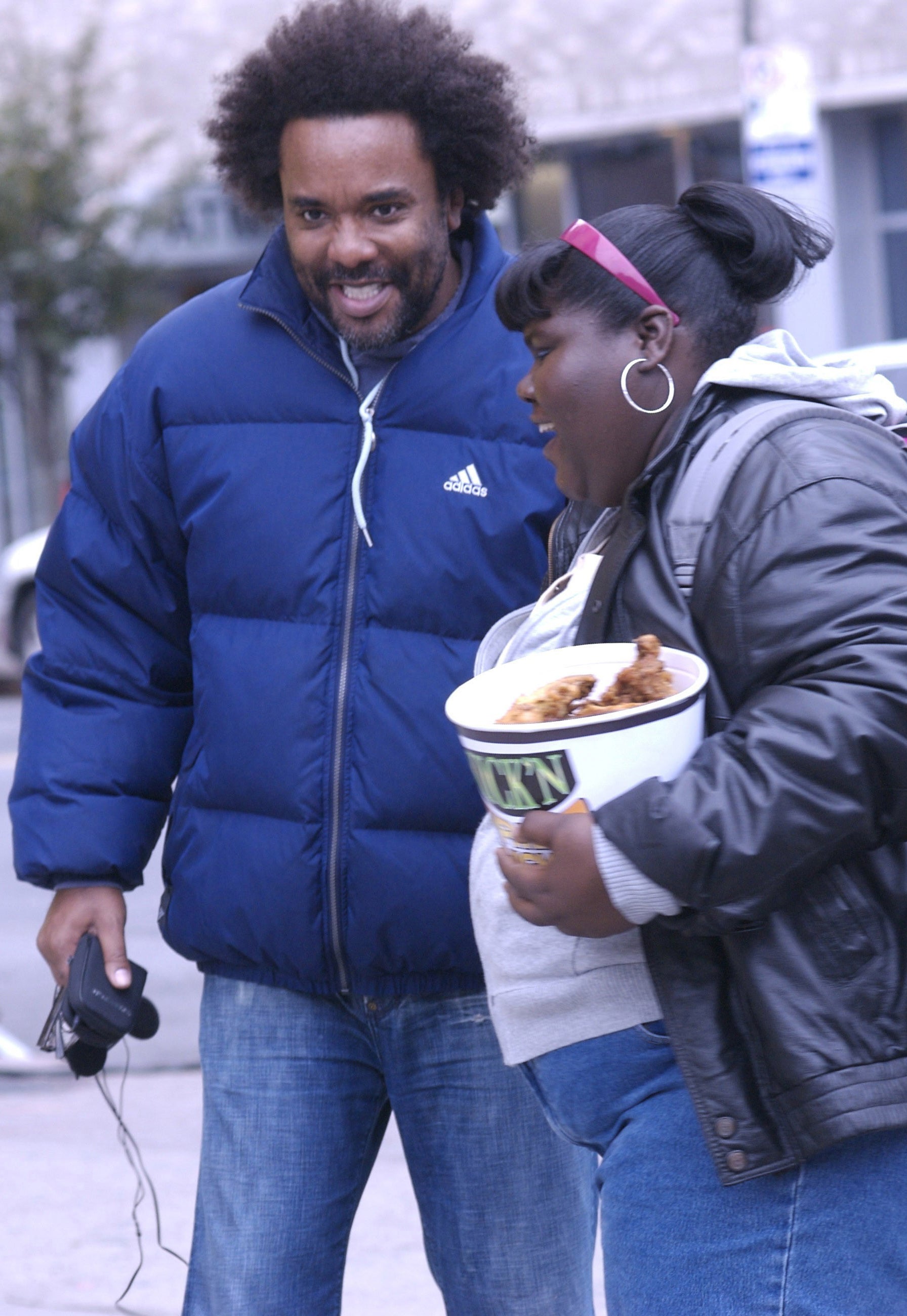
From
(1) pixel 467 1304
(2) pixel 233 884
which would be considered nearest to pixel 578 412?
(2) pixel 233 884

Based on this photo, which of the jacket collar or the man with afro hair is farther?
the jacket collar

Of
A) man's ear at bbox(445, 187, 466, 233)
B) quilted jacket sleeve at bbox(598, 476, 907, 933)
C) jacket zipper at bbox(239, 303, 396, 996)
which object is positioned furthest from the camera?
man's ear at bbox(445, 187, 466, 233)

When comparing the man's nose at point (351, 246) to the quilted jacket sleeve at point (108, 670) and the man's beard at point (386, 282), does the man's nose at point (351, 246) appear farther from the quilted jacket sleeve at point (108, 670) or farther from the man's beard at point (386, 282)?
the quilted jacket sleeve at point (108, 670)

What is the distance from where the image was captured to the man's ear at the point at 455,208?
2.81 m

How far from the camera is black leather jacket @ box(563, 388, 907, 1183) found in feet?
5.58

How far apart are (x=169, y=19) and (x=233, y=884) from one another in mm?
18657

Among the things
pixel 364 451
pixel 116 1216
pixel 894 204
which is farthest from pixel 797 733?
pixel 894 204

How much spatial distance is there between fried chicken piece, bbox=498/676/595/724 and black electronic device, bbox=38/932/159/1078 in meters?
1.10

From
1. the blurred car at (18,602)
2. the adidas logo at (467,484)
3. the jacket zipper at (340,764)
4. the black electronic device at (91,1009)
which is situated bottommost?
the blurred car at (18,602)

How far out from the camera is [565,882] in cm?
182

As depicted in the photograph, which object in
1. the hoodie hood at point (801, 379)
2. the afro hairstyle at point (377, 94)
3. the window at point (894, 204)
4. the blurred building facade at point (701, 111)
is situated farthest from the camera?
the window at point (894, 204)

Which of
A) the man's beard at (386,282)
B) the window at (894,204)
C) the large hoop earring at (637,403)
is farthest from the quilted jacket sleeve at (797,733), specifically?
the window at (894,204)

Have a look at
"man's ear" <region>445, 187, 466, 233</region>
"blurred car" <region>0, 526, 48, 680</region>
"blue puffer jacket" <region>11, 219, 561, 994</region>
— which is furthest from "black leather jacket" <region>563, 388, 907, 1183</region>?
"blurred car" <region>0, 526, 48, 680</region>

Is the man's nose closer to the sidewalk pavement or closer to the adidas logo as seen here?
the adidas logo
